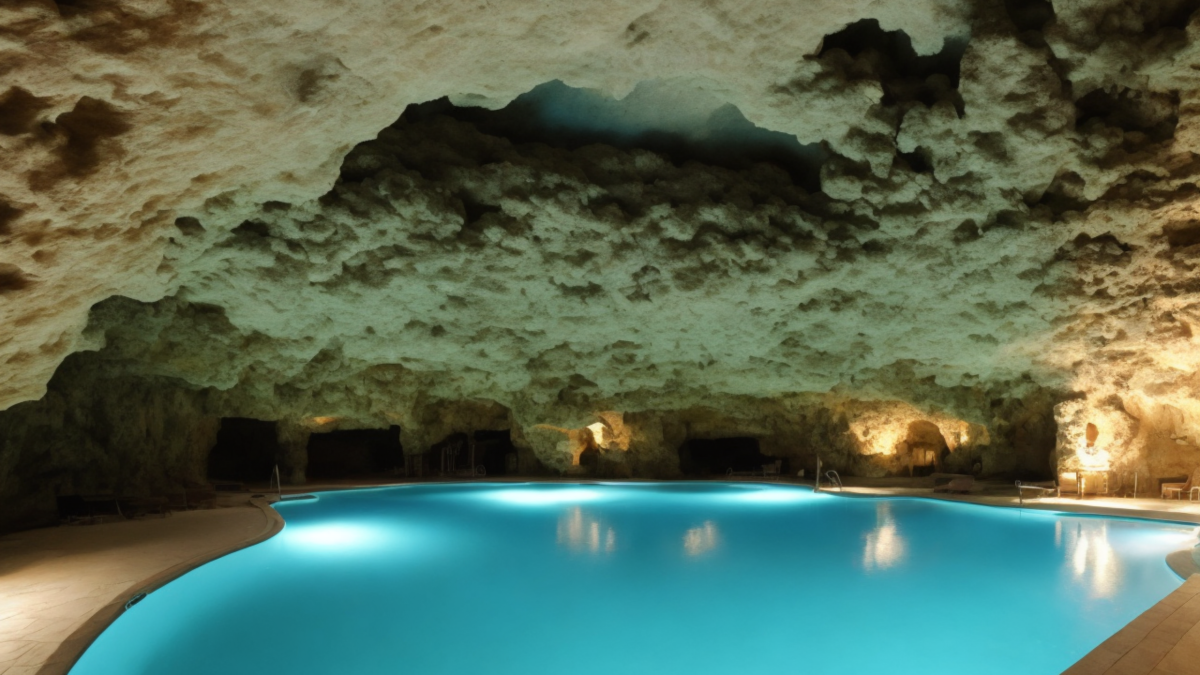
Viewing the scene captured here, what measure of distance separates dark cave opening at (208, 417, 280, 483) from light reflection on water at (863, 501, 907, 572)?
599 inches

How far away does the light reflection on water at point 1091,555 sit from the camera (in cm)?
721

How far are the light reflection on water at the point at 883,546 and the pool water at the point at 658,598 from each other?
47mm

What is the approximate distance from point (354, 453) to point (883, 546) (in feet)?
53.1

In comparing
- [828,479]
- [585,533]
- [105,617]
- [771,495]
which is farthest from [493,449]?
[105,617]

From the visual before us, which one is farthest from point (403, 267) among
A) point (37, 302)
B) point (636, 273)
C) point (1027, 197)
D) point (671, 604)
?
point (1027, 197)

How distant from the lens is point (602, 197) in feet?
28.3

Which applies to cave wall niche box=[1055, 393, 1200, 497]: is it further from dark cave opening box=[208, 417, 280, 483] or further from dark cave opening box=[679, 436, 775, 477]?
dark cave opening box=[208, 417, 280, 483]

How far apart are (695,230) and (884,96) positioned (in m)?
2.64

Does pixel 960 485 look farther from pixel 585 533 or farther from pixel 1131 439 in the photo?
pixel 585 533

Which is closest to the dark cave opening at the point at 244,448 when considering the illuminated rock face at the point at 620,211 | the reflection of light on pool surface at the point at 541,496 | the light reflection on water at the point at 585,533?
the illuminated rock face at the point at 620,211

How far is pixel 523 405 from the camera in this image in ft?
53.5

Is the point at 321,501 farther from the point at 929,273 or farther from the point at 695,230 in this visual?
the point at 929,273

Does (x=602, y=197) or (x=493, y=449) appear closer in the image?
(x=602, y=197)

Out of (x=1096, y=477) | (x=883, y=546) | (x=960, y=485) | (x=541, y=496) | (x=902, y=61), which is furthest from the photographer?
(x=541, y=496)
